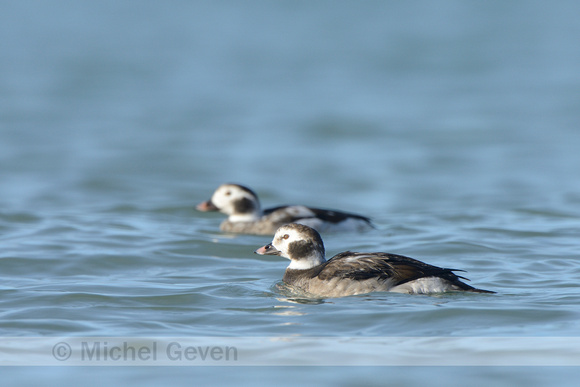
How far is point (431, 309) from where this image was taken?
7492 millimetres

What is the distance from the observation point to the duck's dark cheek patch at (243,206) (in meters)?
13.4

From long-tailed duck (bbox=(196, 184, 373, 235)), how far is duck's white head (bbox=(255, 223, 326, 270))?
10.6ft

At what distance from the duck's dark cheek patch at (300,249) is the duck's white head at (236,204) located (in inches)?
168

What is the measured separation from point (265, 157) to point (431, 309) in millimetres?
13362

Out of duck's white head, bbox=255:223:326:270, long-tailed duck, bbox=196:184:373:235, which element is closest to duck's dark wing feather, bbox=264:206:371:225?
long-tailed duck, bbox=196:184:373:235

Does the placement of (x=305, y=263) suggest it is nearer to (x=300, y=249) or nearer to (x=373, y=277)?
(x=300, y=249)

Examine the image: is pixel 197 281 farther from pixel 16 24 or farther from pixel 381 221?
pixel 16 24

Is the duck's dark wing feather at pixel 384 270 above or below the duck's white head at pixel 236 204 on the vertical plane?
below

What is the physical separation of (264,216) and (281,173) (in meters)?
5.69
